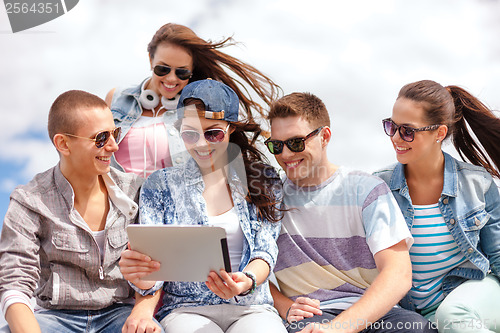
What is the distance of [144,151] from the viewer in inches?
203

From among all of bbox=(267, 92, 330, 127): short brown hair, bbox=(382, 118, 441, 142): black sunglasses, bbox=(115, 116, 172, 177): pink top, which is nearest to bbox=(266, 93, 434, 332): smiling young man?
bbox=(267, 92, 330, 127): short brown hair

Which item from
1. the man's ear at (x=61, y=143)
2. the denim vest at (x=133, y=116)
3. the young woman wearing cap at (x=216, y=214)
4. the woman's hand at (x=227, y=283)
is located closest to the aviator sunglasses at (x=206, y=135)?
the young woman wearing cap at (x=216, y=214)

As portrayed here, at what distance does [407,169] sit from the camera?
4922 mm

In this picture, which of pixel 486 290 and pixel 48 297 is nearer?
pixel 48 297

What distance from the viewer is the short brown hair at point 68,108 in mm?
4340

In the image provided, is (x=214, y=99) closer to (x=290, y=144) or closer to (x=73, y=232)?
(x=290, y=144)

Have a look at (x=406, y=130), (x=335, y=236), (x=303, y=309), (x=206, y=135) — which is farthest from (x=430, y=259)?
(x=206, y=135)

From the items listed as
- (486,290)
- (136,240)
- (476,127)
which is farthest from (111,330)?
(476,127)

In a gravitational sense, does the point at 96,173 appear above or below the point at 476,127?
above

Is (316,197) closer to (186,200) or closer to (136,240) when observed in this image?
(186,200)

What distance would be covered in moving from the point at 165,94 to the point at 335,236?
6.96 ft

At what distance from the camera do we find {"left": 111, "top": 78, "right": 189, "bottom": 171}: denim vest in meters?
5.13

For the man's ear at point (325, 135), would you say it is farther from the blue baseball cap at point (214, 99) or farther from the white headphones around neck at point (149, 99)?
the white headphones around neck at point (149, 99)

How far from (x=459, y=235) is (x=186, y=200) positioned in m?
2.18
